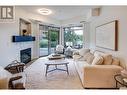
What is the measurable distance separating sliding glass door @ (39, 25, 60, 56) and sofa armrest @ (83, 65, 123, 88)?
577 centimetres

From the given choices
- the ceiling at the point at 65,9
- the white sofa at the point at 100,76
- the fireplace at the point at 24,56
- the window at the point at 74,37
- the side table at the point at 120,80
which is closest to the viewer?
the side table at the point at 120,80

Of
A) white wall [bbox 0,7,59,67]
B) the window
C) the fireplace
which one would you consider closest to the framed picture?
white wall [bbox 0,7,59,67]

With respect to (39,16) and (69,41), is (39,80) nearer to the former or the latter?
(39,16)

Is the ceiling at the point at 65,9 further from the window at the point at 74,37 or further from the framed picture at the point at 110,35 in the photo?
the window at the point at 74,37

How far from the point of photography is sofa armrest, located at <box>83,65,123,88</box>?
10.4ft

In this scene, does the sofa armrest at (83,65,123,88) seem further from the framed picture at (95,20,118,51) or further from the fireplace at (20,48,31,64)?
the fireplace at (20,48,31,64)

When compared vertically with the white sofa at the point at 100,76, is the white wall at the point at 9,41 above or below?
above

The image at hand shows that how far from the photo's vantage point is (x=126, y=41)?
3170 millimetres

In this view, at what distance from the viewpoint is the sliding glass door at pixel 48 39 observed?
880cm

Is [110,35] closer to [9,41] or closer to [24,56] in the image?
[9,41]

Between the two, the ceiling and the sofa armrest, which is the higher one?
the ceiling

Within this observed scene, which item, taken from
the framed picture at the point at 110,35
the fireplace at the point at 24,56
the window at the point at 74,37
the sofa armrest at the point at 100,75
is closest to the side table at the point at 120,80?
the sofa armrest at the point at 100,75

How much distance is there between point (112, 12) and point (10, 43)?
305 cm

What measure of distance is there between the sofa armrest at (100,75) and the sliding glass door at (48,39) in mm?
5773
